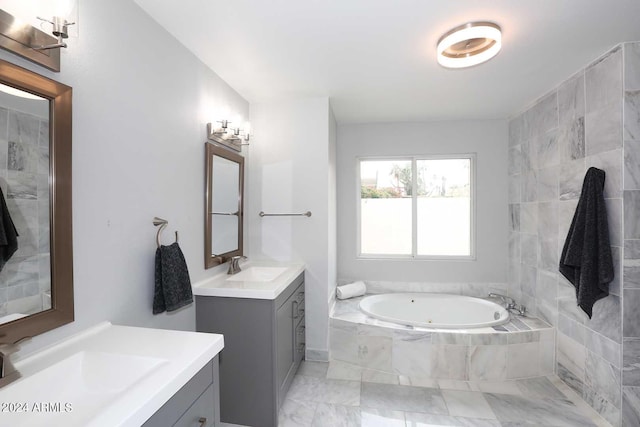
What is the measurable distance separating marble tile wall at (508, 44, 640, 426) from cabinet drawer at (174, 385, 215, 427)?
2450mm

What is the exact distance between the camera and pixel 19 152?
3.32 feet

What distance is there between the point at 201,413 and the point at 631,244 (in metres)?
2.58

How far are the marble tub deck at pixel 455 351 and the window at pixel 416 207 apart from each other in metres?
1.16

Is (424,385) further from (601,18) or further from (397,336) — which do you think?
(601,18)

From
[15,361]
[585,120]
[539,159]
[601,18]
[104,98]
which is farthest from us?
[539,159]

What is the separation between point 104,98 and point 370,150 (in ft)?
9.35

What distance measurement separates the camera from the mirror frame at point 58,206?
106 cm

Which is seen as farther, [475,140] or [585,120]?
[475,140]

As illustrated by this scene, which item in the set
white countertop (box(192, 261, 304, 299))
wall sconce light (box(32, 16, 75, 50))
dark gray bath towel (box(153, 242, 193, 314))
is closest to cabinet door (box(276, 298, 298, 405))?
white countertop (box(192, 261, 304, 299))

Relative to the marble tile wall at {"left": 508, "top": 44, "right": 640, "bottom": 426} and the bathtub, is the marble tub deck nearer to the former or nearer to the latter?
the marble tile wall at {"left": 508, "top": 44, "right": 640, "bottom": 426}

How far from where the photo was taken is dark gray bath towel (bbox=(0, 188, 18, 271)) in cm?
97

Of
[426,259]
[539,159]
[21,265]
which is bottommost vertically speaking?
[426,259]

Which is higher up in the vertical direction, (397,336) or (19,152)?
(19,152)

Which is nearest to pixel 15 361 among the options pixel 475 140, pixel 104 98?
pixel 104 98
